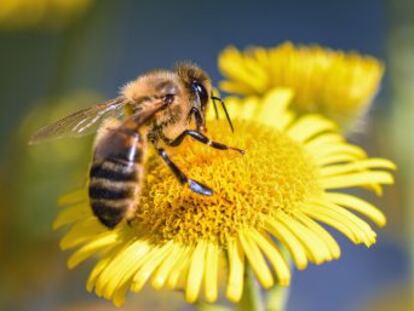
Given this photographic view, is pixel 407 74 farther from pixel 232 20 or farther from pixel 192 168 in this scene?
pixel 232 20

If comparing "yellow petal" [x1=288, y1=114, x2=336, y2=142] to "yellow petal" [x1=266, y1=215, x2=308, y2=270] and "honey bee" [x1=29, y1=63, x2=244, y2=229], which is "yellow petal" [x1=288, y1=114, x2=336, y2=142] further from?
"yellow petal" [x1=266, y1=215, x2=308, y2=270]

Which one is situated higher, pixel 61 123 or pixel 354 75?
pixel 354 75

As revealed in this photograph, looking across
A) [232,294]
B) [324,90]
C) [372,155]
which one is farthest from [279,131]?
[372,155]

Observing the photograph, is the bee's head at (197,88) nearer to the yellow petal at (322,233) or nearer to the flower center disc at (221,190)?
the flower center disc at (221,190)

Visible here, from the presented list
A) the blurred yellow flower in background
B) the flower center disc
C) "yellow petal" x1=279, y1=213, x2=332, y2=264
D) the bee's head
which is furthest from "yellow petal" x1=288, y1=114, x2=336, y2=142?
the blurred yellow flower in background

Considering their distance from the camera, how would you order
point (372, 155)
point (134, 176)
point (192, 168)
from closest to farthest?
point (134, 176)
point (192, 168)
point (372, 155)

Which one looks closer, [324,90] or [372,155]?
[324,90]

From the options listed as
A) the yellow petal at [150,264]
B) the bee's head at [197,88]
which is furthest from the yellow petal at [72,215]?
the bee's head at [197,88]

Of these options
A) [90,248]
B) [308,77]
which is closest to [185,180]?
[90,248]

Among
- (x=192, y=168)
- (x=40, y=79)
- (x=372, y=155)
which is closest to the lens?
(x=192, y=168)
